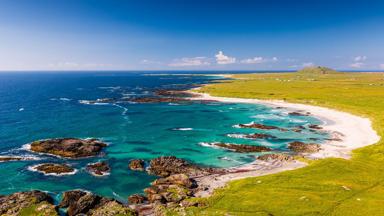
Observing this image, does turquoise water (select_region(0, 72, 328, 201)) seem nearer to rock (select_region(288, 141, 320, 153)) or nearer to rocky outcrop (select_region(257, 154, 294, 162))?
rock (select_region(288, 141, 320, 153))

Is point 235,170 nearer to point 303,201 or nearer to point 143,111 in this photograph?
point 303,201

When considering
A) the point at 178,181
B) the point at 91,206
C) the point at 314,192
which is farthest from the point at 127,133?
the point at 314,192

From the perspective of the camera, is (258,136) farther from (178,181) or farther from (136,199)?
(136,199)

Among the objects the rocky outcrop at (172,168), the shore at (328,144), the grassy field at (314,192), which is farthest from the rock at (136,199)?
the rocky outcrop at (172,168)

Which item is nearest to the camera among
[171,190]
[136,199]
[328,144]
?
[136,199]

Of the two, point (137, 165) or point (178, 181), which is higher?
point (178, 181)

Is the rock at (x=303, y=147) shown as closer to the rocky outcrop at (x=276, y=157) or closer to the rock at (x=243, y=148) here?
the rock at (x=243, y=148)
